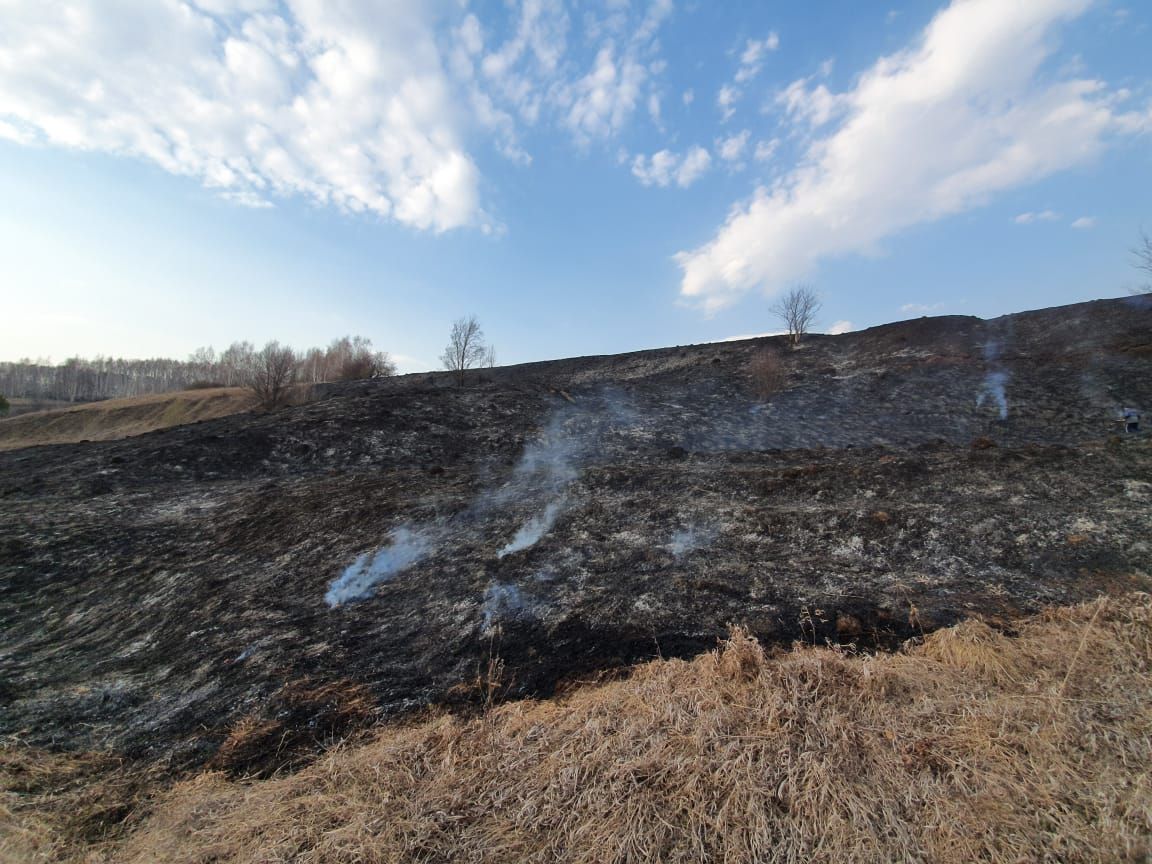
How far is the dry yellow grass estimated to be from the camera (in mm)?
2824

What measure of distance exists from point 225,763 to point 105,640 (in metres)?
4.07

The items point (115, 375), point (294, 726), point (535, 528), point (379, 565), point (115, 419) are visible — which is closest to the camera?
point (294, 726)

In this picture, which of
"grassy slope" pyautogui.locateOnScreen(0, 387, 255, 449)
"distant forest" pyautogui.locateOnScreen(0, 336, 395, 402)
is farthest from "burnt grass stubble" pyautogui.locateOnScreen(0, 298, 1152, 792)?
"distant forest" pyautogui.locateOnScreen(0, 336, 395, 402)

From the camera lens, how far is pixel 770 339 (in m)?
30.2

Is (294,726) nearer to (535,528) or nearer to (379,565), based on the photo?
(379,565)

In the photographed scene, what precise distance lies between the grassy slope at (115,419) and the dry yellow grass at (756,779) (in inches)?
1561

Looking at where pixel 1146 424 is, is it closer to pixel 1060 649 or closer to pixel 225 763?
pixel 1060 649

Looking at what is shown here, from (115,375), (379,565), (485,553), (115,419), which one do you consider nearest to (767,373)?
(485,553)

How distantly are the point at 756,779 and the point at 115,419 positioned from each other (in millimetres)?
53582

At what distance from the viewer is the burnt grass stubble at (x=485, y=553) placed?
500cm

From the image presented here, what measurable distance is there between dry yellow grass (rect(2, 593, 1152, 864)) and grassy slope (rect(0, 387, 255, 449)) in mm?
39653

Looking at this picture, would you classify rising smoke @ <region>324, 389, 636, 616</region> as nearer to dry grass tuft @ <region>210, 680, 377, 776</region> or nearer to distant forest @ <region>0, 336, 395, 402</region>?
dry grass tuft @ <region>210, 680, 377, 776</region>

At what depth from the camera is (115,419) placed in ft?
133

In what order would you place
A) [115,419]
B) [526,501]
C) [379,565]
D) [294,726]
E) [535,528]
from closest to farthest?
[294,726] → [379,565] → [535,528] → [526,501] → [115,419]
